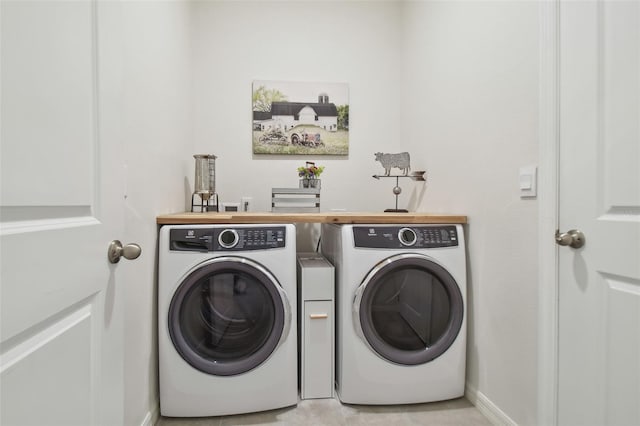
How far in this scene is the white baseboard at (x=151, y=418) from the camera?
1.51 m

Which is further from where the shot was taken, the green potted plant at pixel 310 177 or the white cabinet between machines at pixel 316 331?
the green potted plant at pixel 310 177

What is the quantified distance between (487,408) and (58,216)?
6.14ft

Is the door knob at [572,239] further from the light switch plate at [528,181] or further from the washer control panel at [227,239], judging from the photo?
the washer control panel at [227,239]

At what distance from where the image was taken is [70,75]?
26.6 inches

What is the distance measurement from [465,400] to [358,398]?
0.57 meters

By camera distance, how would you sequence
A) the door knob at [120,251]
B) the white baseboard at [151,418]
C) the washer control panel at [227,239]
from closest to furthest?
the door knob at [120,251], the white baseboard at [151,418], the washer control panel at [227,239]

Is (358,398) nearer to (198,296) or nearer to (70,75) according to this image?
(198,296)

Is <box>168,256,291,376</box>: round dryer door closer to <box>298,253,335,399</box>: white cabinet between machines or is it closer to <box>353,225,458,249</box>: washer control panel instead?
<box>298,253,335,399</box>: white cabinet between machines

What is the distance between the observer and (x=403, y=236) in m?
1.75

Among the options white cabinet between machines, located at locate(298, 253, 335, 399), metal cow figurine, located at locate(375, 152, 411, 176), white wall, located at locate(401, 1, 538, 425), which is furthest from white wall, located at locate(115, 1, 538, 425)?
white cabinet between machines, located at locate(298, 253, 335, 399)

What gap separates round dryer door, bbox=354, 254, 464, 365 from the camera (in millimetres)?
1675

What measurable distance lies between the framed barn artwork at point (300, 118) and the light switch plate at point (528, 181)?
4.62 feet

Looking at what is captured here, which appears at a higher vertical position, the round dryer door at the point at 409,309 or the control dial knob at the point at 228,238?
the control dial knob at the point at 228,238

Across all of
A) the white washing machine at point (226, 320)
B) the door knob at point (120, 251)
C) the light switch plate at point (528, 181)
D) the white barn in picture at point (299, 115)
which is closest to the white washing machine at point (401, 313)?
the white washing machine at point (226, 320)
